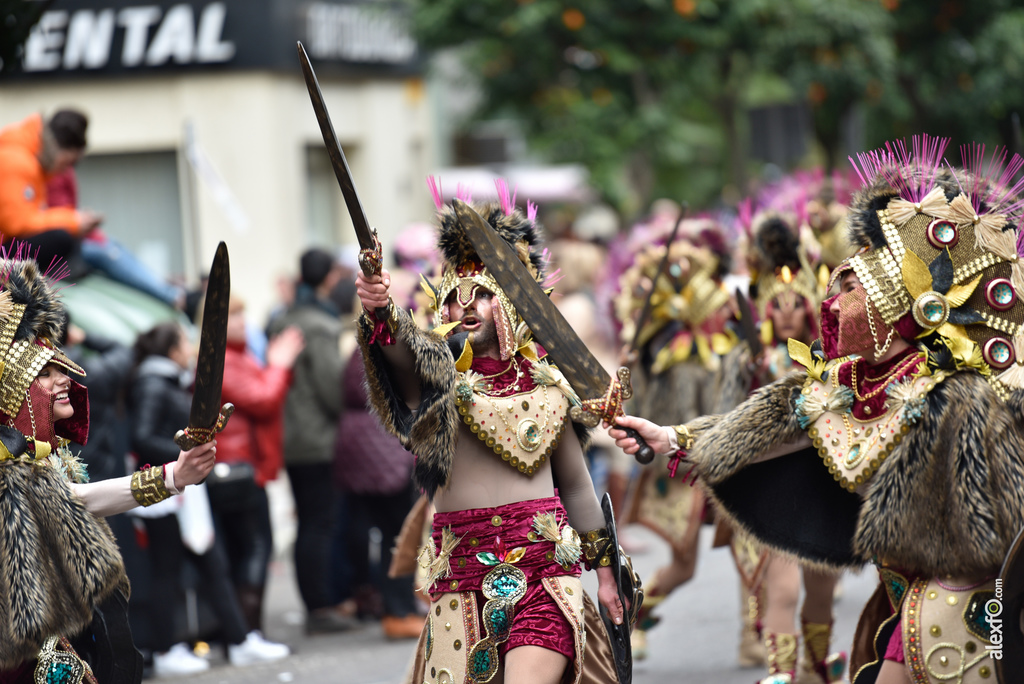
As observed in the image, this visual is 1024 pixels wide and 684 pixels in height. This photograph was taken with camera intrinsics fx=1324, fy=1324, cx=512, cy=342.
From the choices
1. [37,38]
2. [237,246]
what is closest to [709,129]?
[237,246]

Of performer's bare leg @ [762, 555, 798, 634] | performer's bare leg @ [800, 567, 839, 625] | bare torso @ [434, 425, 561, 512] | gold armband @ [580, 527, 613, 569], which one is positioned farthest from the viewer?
performer's bare leg @ [762, 555, 798, 634]

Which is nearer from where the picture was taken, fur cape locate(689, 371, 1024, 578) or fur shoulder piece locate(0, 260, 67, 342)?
fur cape locate(689, 371, 1024, 578)

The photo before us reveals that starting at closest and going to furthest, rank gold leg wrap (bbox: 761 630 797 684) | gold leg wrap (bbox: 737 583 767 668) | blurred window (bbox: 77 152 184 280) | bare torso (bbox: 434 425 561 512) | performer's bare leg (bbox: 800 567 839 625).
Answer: bare torso (bbox: 434 425 561 512) → performer's bare leg (bbox: 800 567 839 625) → gold leg wrap (bbox: 761 630 797 684) → gold leg wrap (bbox: 737 583 767 668) → blurred window (bbox: 77 152 184 280)

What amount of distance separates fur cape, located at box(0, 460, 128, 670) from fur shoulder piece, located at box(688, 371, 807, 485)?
6.09 ft

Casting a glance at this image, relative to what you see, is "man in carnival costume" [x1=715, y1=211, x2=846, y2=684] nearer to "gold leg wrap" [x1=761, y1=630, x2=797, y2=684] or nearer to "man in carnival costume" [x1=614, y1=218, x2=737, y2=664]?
"gold leg wrap" [x1=761, y1=630, x2=797, y2=684]

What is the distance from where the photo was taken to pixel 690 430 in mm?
4320

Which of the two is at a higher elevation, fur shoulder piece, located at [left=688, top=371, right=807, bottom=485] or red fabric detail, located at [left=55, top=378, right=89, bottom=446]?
red fabric detail, located at [left=55, top=378, right=89, bottom=446]

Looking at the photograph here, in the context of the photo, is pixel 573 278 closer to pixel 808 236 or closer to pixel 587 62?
pixel 808 236

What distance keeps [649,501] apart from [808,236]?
1.77 m

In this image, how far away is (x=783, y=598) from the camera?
5629mm

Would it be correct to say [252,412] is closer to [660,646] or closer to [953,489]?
[660,646]

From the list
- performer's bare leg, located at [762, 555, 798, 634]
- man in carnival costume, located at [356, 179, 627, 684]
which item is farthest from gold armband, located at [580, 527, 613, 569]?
performer's bare leg, located at [762, 555, 798, 634]

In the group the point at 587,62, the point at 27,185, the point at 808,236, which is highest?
the point at 587,62

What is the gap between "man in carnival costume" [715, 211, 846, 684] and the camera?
18.1 feet
